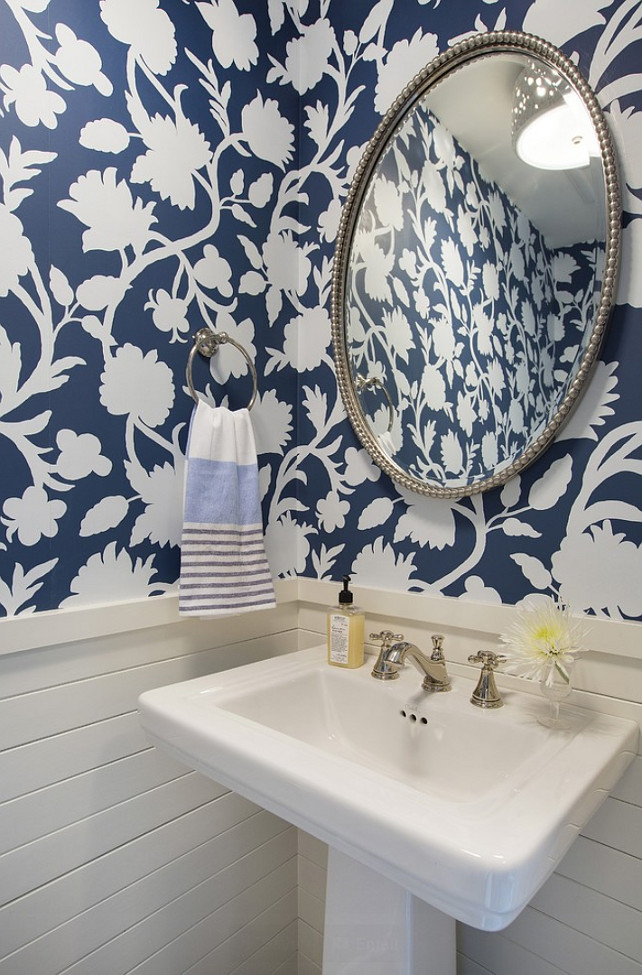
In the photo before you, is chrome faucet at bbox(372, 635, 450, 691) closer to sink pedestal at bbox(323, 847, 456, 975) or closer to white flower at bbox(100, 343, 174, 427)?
sink pedestal at bbox(323, 847, 456, 975)

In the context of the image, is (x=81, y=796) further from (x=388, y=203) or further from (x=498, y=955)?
(x=388, y=203)

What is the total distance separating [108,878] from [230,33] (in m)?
1.66

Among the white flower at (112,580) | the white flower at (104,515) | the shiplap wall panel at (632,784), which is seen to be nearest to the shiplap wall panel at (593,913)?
the shiplap wall panel at (632,784)

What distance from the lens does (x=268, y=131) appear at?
1.27 metres

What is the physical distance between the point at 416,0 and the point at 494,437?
0.86m

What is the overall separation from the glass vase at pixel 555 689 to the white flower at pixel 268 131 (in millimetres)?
1180

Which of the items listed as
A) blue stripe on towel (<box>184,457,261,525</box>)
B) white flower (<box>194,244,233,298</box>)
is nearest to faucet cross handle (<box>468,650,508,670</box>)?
blue stripe on towel (<box>184,457,261,525</box>)

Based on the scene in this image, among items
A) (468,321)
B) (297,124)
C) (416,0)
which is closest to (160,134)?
(297,124)

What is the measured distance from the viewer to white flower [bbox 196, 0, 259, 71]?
1.15 meters

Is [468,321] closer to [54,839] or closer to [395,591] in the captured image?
[395,591]

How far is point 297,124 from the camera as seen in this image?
4.38 ft

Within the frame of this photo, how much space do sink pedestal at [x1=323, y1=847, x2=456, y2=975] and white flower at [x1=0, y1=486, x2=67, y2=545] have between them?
2.27 feet

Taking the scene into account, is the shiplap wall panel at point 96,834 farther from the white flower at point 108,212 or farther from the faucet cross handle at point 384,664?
the white flower at point 108,212

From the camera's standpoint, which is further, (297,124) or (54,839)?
(297,124)
